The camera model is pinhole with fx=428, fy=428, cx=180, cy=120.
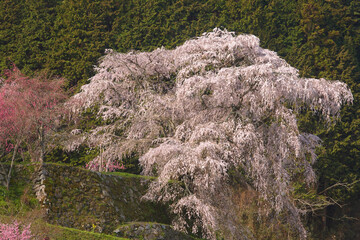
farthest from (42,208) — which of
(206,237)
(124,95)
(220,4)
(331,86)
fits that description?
(220,4)

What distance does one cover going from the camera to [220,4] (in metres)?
20.1

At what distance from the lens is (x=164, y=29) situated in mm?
18766

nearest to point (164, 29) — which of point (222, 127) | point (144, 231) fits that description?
point (222, 127)

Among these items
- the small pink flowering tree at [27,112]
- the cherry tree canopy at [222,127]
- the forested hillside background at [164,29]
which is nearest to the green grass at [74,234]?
the small pink flowering tree at [27,112]

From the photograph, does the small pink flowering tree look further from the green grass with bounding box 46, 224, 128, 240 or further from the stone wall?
the green grass with bounding box 46, 224, 128, 240

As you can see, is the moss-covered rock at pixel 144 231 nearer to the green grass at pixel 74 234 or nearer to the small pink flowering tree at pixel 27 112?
the green grass at pixel 74 234

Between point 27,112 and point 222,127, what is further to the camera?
point 27,112

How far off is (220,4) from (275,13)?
263 centimetres

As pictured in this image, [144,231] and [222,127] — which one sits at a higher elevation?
[222,127]

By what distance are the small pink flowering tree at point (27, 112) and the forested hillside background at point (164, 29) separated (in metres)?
4.03

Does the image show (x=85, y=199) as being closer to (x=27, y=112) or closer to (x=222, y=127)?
(x=27, y=112)

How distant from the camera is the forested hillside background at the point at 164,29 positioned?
18.1 metres

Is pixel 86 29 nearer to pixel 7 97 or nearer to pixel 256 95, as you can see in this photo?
pixel 7 97

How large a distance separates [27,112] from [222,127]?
4.82m
